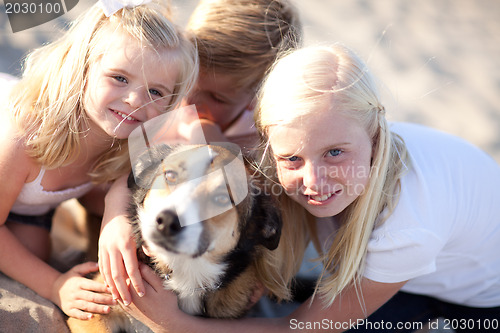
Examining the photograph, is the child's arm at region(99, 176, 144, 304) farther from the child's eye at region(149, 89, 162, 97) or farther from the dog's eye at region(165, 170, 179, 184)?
the child's eye at region(149, 89, 162, 97)

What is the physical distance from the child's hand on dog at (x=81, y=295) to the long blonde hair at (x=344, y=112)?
0.96 meters

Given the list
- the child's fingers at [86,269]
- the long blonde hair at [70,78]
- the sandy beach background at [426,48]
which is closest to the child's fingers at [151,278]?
the child's fingers at [86,269]

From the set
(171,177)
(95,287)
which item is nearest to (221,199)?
(171,177)

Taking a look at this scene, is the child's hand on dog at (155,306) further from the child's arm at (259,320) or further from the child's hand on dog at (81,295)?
the child's hand on dog at (81,295)

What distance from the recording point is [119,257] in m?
2.21

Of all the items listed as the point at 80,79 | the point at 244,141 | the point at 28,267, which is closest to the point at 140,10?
the point at 80,79

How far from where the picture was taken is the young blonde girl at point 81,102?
2248 mm

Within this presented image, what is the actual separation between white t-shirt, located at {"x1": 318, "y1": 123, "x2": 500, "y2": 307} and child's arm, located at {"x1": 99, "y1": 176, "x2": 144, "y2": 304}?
104 centimetres

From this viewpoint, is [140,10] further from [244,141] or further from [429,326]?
[429,326]

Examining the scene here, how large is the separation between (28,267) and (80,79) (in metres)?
0.96

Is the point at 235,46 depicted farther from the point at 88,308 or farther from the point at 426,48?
the point at 426,48

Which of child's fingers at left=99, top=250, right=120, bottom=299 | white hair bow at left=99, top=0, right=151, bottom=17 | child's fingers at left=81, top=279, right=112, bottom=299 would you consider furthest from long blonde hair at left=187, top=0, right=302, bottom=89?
child's fingers at left=81, top=279, right=112, bottom=299

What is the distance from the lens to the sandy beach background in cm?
449

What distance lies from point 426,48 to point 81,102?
158 inches
